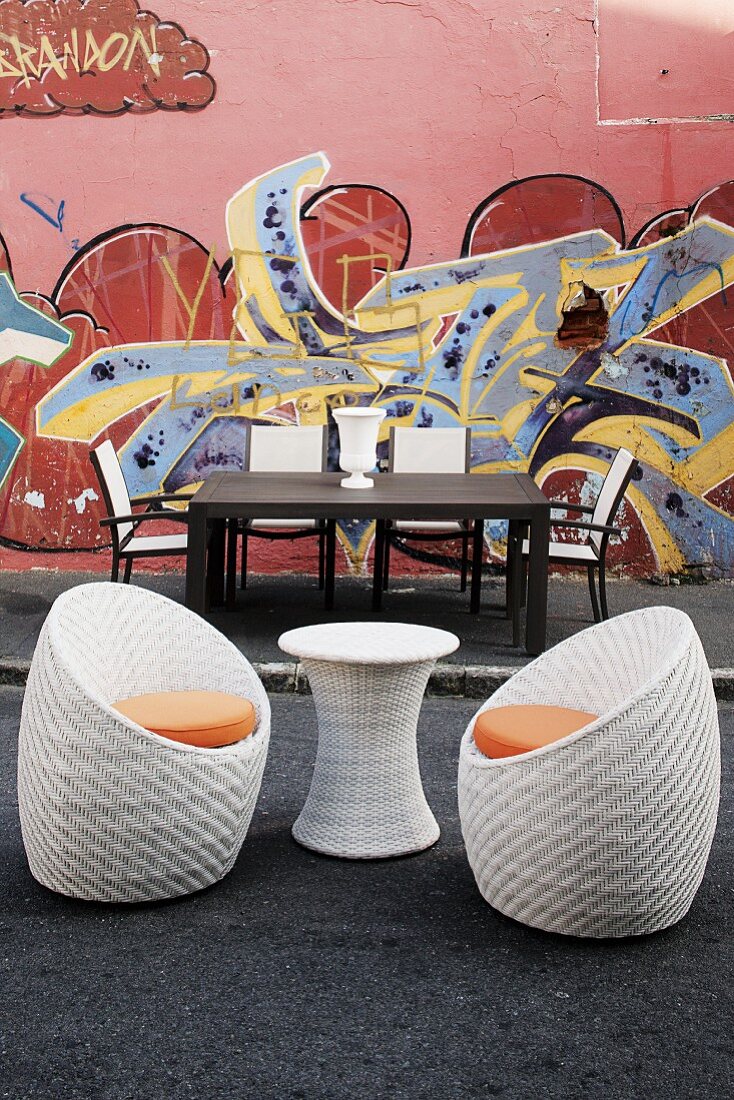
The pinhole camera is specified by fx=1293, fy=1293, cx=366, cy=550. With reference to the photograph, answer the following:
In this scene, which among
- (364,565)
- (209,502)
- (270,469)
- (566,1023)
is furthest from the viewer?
(364,565)

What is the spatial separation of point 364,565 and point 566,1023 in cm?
531

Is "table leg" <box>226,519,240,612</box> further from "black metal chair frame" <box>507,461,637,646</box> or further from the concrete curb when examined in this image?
"black metal chair frame" <box>507,461,637,646</box>

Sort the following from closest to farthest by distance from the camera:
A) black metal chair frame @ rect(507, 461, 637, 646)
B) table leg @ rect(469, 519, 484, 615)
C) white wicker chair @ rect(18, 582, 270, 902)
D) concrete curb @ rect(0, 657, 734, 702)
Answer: white wicker chair @ rect(18, 582, 270, 902), concrete curb @ rect(0, 657, 734, 702), black metal chair frame @ rect(507, 461, 637, 646), table leg @ rect(469, 519, 484, 615)

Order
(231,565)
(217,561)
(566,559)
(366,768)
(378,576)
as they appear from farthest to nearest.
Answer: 1. (231,565)
2. (217,561)
3. (378,576)
4. (566,559)
5. (366,768)

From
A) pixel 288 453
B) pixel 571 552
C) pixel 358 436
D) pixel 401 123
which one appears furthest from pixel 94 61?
pixel 571 552

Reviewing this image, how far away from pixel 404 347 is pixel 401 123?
4.26ft

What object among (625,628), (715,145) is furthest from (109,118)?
(625,628)

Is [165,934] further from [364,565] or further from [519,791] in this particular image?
[364,565]

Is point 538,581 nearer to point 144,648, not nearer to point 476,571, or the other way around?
point 476,571

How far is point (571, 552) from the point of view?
6352 mm

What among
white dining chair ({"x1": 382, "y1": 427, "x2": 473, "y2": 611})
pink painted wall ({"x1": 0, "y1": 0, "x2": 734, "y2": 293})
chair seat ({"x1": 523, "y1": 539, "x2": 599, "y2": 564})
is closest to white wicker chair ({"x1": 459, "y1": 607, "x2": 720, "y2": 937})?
chair seat ({"x1": 523, "y1": 539, "x2": 599, "y2": 564})

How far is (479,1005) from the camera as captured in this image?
272 centimetres

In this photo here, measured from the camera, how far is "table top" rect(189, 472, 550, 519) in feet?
19.2

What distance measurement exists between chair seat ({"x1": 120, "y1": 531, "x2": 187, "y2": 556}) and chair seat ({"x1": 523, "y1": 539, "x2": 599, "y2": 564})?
Answer: 5.64 ft
